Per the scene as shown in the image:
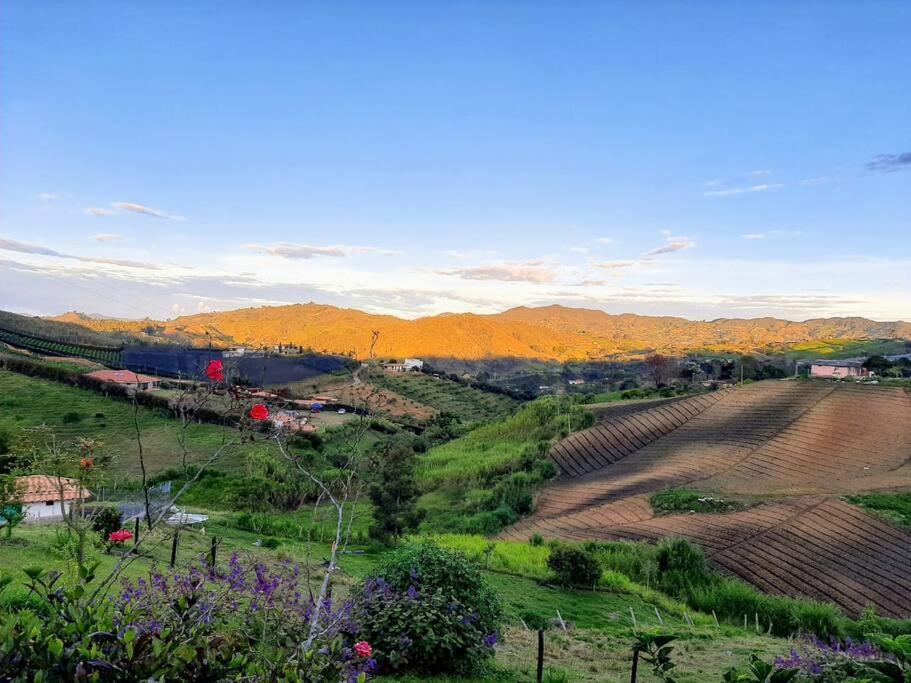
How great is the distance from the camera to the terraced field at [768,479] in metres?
12.9

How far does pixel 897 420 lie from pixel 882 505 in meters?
8.83

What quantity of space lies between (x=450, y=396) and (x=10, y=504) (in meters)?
50.0

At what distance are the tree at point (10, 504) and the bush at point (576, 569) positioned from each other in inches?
351

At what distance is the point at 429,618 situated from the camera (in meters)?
5.71

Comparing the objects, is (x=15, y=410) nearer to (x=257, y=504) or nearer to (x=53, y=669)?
(x=257, y=504)

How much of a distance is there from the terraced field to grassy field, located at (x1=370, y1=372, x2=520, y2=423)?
2581 centimetres

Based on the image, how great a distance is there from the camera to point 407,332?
105 metres

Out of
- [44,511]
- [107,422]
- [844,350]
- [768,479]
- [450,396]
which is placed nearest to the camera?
[44,511]

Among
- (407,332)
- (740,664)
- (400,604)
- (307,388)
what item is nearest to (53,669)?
(400,604)

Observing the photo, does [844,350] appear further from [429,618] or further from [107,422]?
[429,618]

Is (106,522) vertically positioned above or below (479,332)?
below

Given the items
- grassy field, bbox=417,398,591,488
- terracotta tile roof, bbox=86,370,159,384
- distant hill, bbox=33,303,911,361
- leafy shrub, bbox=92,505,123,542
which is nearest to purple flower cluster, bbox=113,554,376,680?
leafy shrub, bbox=92,505,123,542

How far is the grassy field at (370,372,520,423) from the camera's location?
177 ft

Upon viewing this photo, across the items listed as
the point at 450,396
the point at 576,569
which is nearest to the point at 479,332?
the point at 450,396
